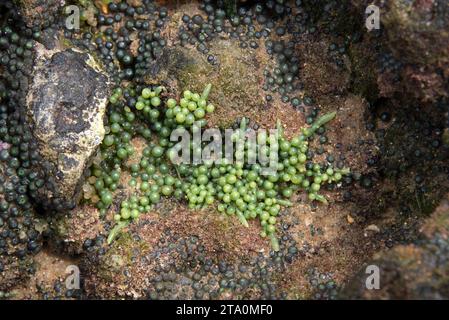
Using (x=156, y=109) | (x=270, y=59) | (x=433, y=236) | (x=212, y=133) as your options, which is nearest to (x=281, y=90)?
(x=270, y=59)

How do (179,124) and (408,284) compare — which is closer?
(408,284)

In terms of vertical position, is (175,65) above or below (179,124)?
above

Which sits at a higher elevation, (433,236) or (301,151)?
(301,151)

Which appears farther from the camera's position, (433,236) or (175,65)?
(175,65)
